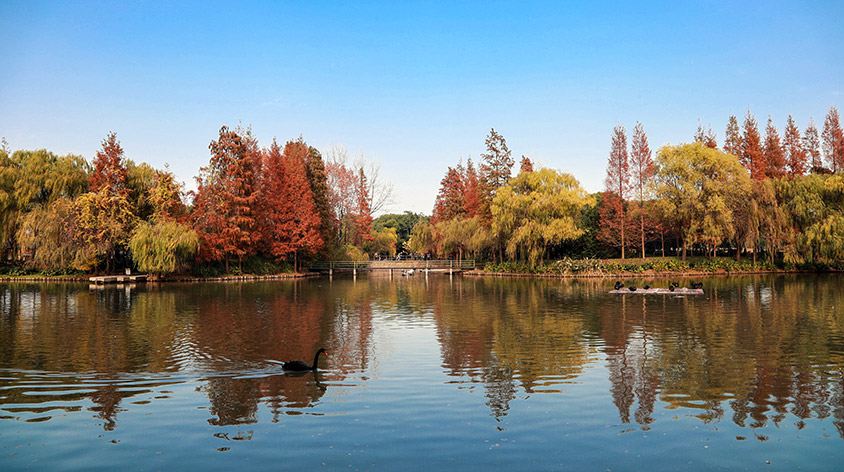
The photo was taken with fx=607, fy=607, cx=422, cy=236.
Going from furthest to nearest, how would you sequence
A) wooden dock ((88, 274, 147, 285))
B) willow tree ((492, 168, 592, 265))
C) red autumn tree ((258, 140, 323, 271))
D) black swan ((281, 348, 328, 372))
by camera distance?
red autumn tree ((258, 140, 323, 271))
willow tree ((492, 168, 592, 265))
wooden dock ((88, 274, 147, 285))
black swan ((281, 348, 328, 372))

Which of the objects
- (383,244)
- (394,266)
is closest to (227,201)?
(394,266)

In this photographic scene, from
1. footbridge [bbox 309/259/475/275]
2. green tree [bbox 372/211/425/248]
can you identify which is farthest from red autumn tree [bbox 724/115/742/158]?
green tree [bbox 372/211/425/248]

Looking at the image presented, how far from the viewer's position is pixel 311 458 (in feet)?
28.8

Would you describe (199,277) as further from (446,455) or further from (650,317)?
(446,455)

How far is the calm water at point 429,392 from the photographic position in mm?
8930

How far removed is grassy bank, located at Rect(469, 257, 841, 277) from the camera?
50.8 metres

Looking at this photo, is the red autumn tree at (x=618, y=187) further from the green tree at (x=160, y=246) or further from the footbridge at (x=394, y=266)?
the green tree at (x=160, y=246)

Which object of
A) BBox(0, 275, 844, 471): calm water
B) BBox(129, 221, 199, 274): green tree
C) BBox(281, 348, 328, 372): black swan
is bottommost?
BBox(0, 275, 844, 471): calm water

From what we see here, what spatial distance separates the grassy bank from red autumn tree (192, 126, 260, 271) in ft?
79.1

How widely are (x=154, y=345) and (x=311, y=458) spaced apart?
35.9 feet

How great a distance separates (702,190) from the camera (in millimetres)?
50875

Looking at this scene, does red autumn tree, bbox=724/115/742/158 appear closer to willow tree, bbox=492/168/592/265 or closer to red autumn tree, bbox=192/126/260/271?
willow tree, bbox=492/168/592/265

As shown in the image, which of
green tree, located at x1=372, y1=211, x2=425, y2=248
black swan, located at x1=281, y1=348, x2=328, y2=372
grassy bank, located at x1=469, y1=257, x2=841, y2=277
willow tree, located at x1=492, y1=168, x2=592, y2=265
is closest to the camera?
black swan, located at x1=281, y1=348, x2=328, y2=372

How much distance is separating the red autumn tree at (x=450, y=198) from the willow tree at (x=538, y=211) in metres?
15.8
